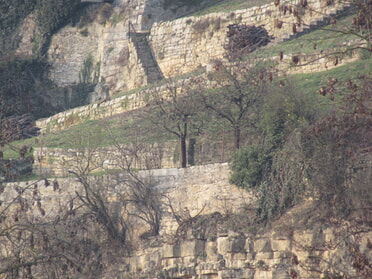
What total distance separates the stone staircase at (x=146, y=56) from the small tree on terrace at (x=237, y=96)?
913 centimetres

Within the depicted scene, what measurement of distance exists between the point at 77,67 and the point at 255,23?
355 inches

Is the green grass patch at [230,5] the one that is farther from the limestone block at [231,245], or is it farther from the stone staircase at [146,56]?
the limestone block at [231,245]

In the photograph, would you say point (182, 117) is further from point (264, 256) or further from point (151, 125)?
point (264, 256)

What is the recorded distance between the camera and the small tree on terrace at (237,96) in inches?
1010

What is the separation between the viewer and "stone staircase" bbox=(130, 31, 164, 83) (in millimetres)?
37219

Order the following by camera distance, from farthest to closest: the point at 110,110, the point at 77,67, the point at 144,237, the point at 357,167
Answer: the point at 77,67 < the point at 110,110 < the point at 144,237 < the point at 357,167

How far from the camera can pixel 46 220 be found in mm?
25438

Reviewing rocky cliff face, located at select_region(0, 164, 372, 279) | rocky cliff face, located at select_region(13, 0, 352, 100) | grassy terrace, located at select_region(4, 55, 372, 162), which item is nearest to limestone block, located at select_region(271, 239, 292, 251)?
rocky cliff face, located at select_region(0, 164, 372, 279)

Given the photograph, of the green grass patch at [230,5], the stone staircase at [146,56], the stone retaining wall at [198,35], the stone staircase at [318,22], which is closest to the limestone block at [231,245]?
the stone staircase at [318,22]

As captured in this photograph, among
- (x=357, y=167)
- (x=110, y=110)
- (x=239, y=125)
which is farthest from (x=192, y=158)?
(x=110, y=110)

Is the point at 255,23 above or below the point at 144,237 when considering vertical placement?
above

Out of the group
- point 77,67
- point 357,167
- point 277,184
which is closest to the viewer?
point 357,167

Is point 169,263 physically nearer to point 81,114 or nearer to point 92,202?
point 92,202

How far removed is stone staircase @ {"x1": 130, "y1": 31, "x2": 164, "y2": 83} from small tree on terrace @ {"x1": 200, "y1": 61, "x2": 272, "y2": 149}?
913 centimetres
